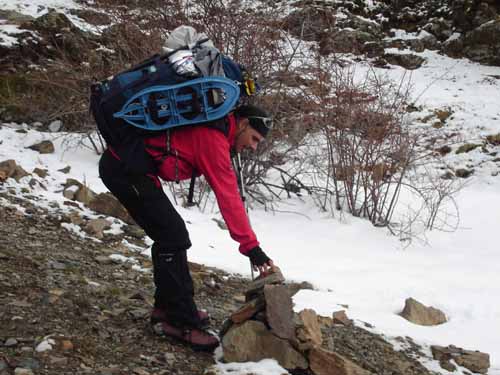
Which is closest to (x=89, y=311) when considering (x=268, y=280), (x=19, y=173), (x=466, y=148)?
(x=268, y=280)

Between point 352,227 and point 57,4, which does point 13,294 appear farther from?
point 57,4

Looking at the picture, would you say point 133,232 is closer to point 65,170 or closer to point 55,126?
point 65,170

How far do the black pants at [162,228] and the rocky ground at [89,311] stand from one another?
0.96 ft

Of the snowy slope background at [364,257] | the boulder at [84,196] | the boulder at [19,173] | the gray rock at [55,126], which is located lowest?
the snowy slope background at [364,257]

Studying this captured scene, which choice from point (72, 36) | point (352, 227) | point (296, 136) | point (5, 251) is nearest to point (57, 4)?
point (72, 36)

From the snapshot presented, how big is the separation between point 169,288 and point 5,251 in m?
1.72

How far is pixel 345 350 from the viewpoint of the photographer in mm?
3580

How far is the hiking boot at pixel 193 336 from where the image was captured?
3000 millimetres

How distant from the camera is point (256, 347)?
299 centimetres

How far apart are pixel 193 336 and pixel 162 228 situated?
640mm

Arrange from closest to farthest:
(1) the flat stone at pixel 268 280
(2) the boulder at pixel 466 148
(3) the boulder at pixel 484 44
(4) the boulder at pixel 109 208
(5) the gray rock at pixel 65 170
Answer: (1) the flat stone at pixel 268 280
(4) the boulder at pixel 109 208
(5) the gray rock at pixel 65 170
(2) the boulder at pixel 466 148
(3) the boulder at pixel 484 44

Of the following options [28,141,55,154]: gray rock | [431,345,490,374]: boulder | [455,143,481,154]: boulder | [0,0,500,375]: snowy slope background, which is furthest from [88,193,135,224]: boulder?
[455,143,481,154]: boulder

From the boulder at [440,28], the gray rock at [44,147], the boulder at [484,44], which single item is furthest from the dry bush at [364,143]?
the boulder at [440,28]

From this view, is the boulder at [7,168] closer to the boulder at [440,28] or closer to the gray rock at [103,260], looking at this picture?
the gray rock at [103,260]
